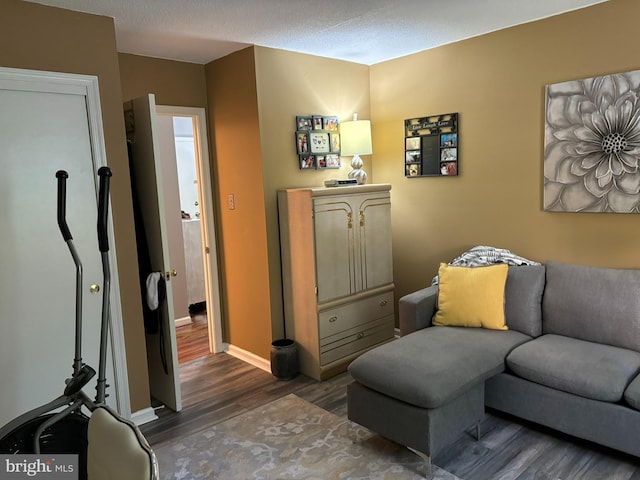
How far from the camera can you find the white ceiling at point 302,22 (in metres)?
2.75

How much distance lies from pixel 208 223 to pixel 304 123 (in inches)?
47.5

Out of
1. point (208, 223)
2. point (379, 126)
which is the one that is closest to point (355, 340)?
point (208, 223)

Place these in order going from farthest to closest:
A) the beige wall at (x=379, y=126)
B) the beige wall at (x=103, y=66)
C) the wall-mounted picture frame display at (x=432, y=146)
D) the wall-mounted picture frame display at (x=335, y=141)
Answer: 1. the wall-mounted picture frame display at (x=335, y=141)
2. the wall-mounted picture frame display at (x=432, y=146)
3. the beige wall at (x=379, y=126)
4. the beige wall at (x=103, y=66)

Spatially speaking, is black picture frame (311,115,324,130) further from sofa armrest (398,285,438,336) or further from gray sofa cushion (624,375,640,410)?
gray sofa cushion (624,375,640,410)

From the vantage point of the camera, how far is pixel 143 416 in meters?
3.15

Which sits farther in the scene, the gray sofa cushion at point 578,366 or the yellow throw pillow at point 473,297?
the yellow throw pillow at point 473,297

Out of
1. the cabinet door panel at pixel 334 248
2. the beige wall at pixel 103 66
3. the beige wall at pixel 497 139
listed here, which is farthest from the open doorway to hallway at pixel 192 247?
the beige wall at pixel 497 139

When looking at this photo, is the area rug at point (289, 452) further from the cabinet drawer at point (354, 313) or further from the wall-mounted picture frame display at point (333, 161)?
the wall-mounted picture frame display at point (333, 161)

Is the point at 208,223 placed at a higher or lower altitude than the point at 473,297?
higher

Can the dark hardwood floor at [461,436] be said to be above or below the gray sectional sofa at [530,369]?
below

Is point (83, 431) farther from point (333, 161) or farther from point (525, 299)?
point (333, 161)

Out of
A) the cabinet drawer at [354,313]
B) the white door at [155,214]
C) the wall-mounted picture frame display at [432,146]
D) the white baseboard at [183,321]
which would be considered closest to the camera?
the white door at [155,214]

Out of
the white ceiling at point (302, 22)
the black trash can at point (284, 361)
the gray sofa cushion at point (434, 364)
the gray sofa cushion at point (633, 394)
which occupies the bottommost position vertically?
the black trash can at point (284, 361)

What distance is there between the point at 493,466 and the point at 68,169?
2828mm
